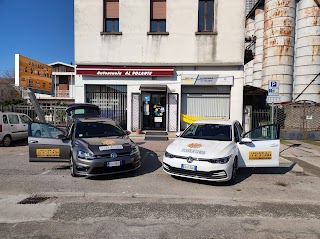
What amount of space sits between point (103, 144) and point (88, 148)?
375mm

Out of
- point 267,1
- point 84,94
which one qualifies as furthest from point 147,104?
point 267,1

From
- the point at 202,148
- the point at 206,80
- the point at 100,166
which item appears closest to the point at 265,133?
the point at 202,148

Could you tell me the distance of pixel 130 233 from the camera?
3.37 meters

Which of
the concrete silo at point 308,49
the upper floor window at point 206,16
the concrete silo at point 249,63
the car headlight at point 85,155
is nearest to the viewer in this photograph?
the car headlight at point 85,155

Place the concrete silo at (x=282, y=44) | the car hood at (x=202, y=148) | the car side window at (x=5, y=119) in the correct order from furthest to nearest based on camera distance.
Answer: the concrete silo at (x=282, y=44), the car side window at (x=5, y=119), the car hood at (x=202, y=148)

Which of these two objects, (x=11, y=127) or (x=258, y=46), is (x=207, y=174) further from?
(x=258, y=46)

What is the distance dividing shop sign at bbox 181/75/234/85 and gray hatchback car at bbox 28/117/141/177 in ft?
25.1

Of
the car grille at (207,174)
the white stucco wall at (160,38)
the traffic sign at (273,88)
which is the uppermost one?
the white stucco wall at (160,38)

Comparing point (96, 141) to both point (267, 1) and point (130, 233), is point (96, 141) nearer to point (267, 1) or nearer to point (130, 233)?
point (130, 233)

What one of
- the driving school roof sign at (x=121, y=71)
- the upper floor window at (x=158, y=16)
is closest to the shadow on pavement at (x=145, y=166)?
the driving school roof sign at (x=121, y=71)

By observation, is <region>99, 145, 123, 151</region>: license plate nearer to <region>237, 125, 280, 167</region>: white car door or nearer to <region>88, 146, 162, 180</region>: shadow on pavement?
<region>88, 146, 162, 180</region>: shadow on pavement

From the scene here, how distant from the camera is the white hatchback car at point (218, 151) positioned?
17.4 feet

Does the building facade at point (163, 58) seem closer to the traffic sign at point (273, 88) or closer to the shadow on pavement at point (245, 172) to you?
the traffic sign at point (273, 88)

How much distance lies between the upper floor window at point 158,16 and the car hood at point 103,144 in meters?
9.82
